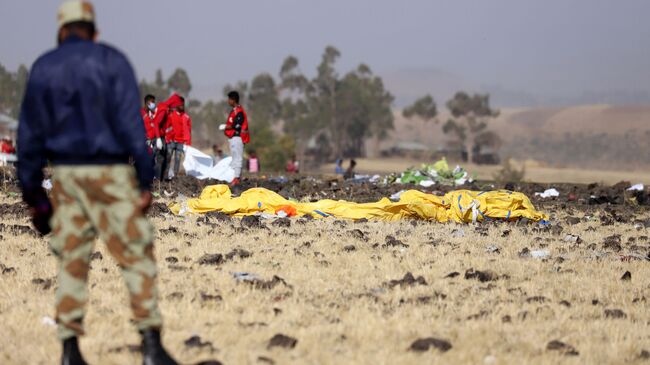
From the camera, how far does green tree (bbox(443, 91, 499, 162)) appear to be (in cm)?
12375

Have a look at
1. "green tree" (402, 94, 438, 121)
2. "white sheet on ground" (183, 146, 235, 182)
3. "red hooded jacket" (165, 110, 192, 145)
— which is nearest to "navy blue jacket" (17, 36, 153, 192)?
"red hooded jacket" (165, 110, 192, 145)

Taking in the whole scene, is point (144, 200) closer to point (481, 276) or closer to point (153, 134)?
point (481, 276)

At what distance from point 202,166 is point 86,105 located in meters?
18.8

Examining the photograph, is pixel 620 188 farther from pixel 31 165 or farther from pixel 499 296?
pixel 31 165

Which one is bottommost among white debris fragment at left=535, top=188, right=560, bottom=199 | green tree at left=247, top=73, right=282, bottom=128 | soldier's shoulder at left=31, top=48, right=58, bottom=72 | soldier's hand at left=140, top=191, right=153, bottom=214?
white debris fragment at left=535, top=188, right=560, bottom=199

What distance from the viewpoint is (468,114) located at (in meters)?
127

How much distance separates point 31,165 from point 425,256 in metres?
5.53

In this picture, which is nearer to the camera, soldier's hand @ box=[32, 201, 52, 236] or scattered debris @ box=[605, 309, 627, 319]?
soldier's hand @ box=[32, 201, 52, 236]

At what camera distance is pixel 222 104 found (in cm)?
13112

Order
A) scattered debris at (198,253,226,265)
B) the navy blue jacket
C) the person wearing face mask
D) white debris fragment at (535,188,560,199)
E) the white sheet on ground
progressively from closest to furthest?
1. the navy blue jacket
2. scattered debris at (198,253,226,265)
3. the person wearing face mask
4. white debris fragment at (535,188,560,199)
5. the white sheet on ground

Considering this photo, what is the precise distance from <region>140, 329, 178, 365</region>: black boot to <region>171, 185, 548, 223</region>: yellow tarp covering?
885 cm

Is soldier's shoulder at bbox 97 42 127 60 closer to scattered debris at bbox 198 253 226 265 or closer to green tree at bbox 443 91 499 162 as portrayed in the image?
scattered debris at bbox 198 253 226 265

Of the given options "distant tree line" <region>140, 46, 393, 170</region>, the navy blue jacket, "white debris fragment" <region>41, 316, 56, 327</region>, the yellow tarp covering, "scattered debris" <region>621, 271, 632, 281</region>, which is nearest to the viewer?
the navy blue jacket

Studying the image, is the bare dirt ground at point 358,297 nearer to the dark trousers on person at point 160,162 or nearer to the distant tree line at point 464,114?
the dark trousers on person at point 160,162
